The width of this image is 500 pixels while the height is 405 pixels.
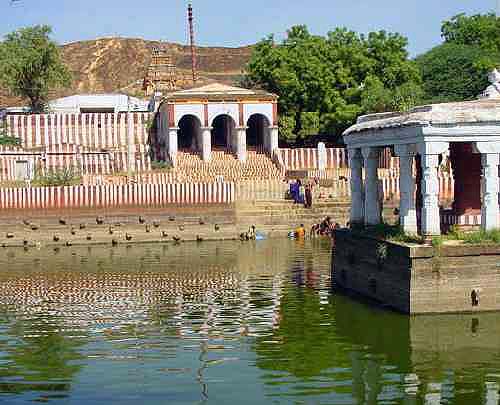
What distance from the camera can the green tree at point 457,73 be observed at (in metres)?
63.9

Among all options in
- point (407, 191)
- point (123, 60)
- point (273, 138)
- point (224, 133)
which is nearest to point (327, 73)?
point (273, 138)

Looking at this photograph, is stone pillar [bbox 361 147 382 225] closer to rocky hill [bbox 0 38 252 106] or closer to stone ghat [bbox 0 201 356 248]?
stone ghat [bbox 0 201 356 248]

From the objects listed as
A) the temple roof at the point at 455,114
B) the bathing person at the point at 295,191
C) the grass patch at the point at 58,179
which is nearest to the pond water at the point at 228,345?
the temple roof at the point at 455,114

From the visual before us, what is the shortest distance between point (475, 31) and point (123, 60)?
270 ft

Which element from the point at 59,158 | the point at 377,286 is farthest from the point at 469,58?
the point at 377,286

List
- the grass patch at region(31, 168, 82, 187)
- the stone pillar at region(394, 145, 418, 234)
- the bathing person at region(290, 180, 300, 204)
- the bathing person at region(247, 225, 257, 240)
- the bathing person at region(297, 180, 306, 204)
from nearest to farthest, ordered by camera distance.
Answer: the stone pillar at region(394, 145, 418, 234)
the bathing person at region(247, 225, 257, 240)
the bathing person at region(297, 180, 306, 204)
the bathing person at region(290, 180, 300, 204)
the grass patch at region(31, 168, 82, 187)

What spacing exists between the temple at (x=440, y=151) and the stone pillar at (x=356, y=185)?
3.07ft

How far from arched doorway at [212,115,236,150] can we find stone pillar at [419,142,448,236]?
114ft

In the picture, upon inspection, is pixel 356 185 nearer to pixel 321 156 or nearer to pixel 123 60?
pixel 321 156

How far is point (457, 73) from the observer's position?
65438mm

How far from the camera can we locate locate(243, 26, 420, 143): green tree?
2248 inches

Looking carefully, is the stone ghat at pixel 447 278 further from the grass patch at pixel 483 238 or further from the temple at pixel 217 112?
the temple at pixel 217 112

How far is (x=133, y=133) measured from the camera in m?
61.3

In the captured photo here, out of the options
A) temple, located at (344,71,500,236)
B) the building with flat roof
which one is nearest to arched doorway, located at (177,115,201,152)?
the building with flat roof
